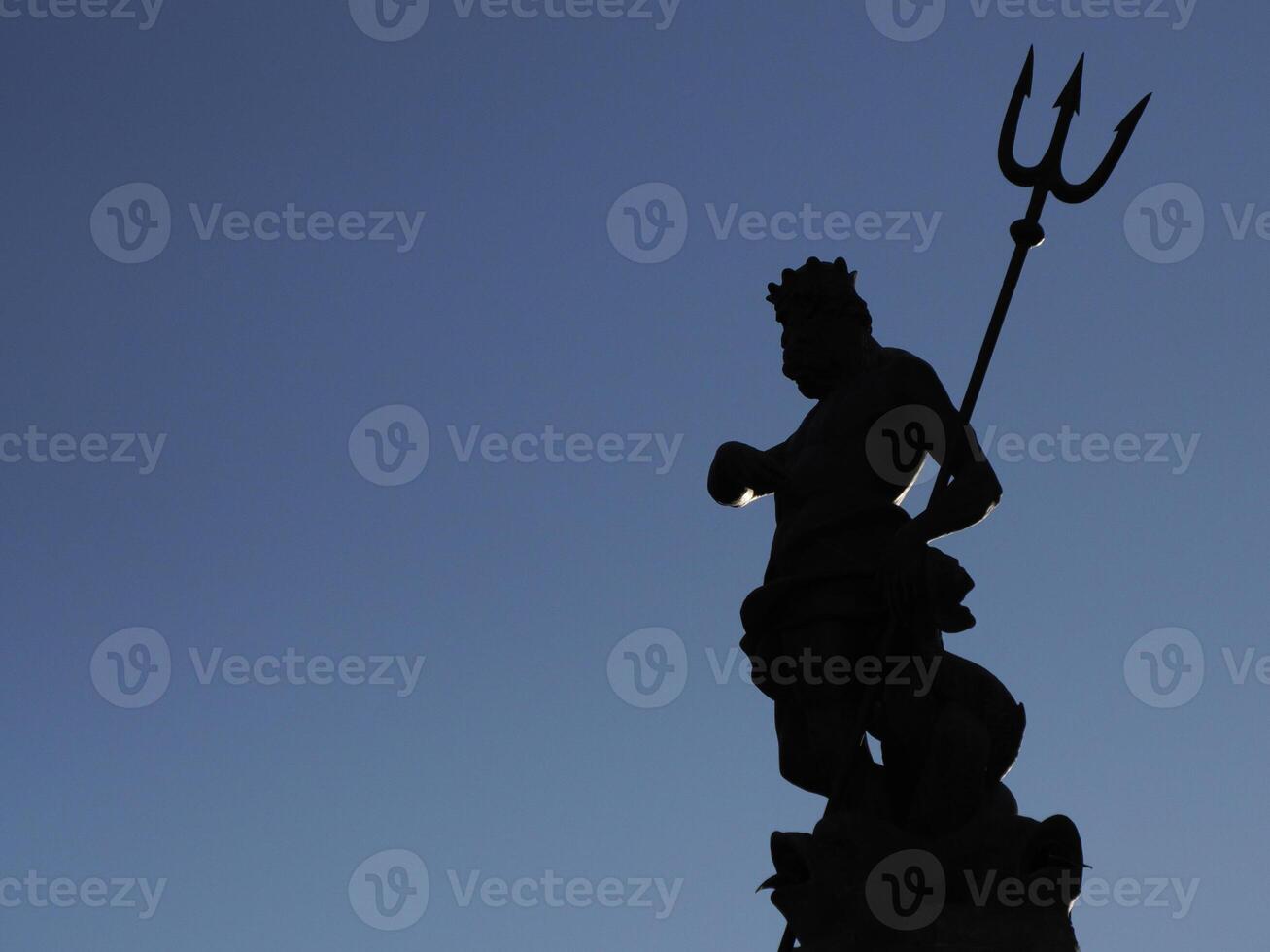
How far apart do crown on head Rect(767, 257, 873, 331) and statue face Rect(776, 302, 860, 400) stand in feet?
0.14

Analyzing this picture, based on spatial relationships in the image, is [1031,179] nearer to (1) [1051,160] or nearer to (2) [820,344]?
(1) [1051,160]

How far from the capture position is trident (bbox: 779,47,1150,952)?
339 inches

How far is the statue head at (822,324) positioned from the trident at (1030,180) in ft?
2.26

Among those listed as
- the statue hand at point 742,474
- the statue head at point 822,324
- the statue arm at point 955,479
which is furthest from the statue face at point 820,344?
the statue hand at point 742,474

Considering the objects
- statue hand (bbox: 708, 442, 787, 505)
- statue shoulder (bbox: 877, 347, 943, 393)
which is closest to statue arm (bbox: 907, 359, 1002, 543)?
statue shoulder (bbox: 877, 347, 943, 393)

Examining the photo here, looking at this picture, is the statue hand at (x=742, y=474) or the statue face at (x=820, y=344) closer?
the statue hand at (x=742, y=474)

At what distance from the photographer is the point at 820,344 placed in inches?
355

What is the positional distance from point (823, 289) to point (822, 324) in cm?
19

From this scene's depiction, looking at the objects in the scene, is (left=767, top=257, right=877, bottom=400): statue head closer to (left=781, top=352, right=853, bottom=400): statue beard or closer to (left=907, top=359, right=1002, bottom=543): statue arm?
(left=781, top=352, right=853, bottom=400): statue beard

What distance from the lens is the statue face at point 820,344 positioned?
9.01 meters

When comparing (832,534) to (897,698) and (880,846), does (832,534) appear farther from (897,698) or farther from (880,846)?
(880,846)

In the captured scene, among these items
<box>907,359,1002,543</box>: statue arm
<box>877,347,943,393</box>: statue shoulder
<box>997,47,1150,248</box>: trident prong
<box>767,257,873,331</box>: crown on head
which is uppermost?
<box>997,47,1150,248</box>: trident prong

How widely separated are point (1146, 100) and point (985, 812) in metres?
4.04

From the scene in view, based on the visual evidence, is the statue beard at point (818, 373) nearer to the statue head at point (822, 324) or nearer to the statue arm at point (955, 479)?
the statue head at point (822, 324)
